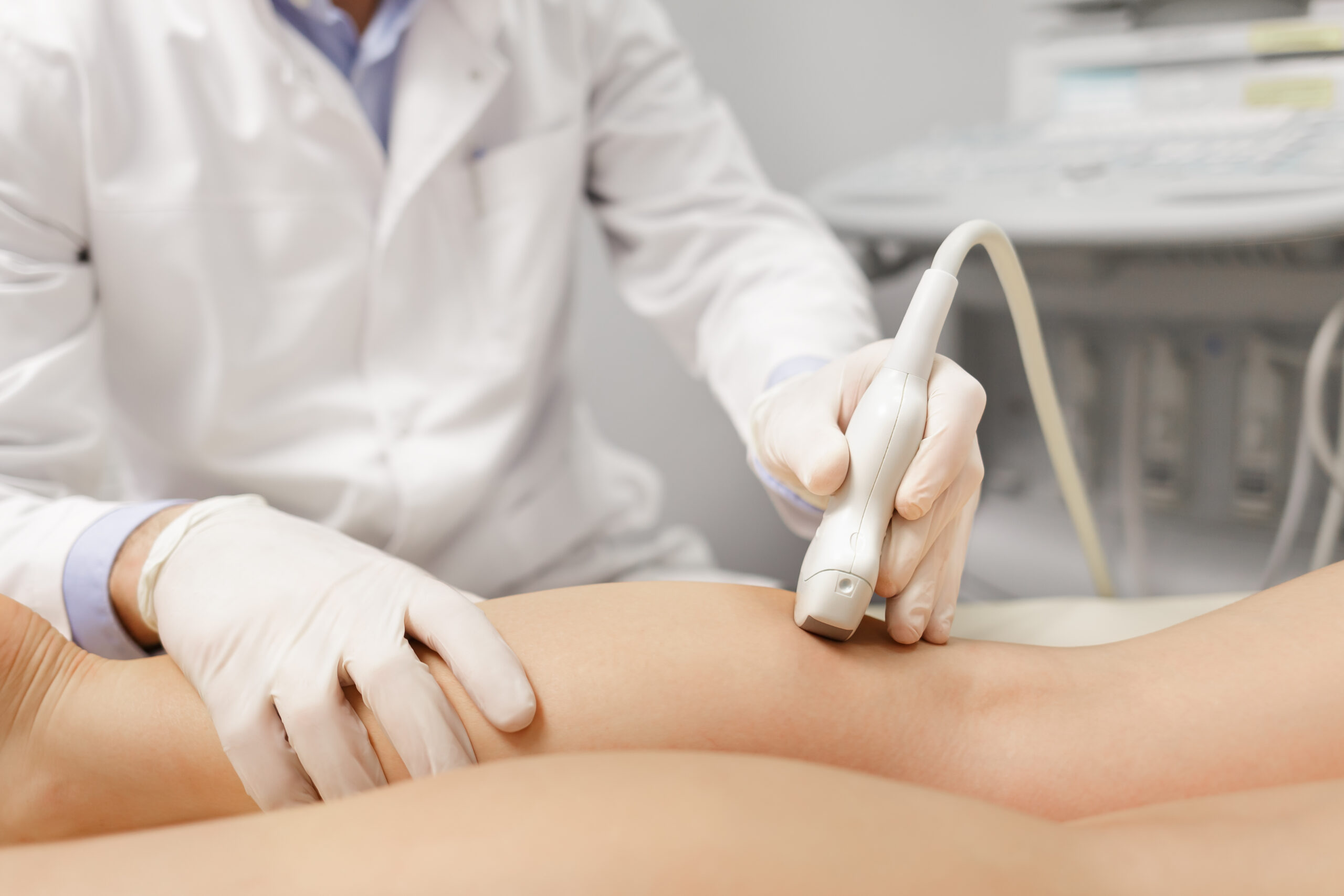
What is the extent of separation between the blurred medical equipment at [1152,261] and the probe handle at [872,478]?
503mm

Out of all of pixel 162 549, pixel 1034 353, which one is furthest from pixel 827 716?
pixel 162 549

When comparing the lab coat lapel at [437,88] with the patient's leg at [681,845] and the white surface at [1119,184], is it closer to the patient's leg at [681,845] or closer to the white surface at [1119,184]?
the white surface at [1119,184]

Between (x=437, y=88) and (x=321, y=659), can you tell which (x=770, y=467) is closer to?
(x=321, y=659)

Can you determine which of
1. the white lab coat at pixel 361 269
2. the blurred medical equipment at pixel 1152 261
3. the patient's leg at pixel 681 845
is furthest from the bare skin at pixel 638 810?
the blurred medical equipment at pixel 1152 261

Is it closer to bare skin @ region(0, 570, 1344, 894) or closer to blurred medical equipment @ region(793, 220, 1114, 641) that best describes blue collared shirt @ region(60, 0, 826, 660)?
bare skin @ region(0, 570, 1344, 894)

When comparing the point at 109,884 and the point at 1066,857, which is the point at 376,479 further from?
the point at 1066,857

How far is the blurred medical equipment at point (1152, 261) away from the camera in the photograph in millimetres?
981

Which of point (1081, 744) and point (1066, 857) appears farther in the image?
point (1081, 744)

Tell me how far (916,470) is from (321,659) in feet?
1.15

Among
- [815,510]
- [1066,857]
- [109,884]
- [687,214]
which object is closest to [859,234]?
[687,214]

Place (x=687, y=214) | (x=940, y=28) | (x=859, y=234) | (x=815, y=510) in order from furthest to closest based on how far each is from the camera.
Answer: (x=940, y=28)
(x=859, y=234)
(x=687, y=214)
(x=815, y=510)

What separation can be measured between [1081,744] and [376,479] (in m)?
0.62

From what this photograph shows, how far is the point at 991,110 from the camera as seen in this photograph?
176cm

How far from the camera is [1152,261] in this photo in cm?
118
